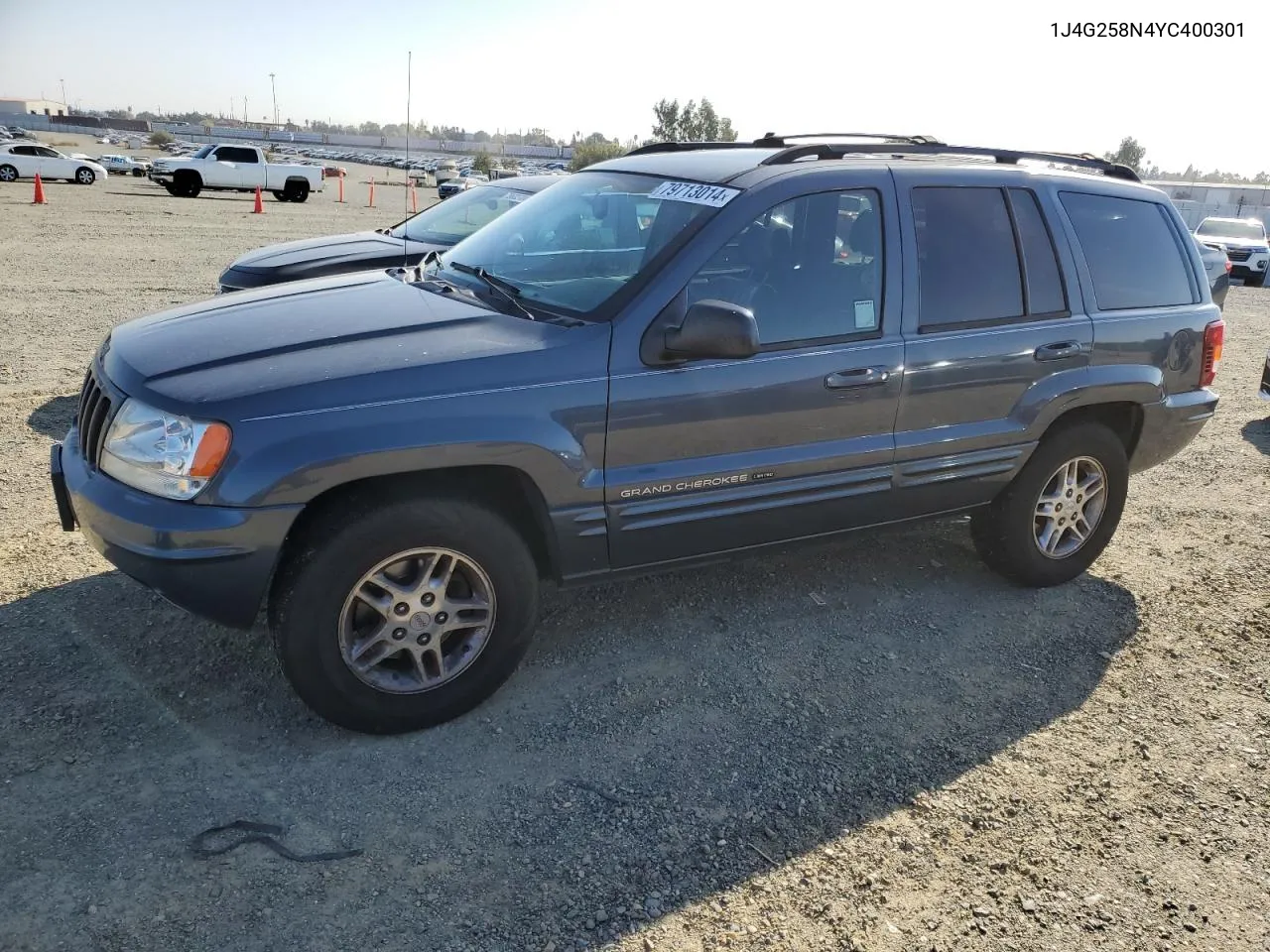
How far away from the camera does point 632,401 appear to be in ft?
10.7

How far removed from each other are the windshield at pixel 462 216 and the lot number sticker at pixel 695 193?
416 centimetres

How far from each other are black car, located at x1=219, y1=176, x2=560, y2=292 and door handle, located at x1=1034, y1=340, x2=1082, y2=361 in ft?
12.3

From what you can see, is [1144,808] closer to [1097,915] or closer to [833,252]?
[1097,915]

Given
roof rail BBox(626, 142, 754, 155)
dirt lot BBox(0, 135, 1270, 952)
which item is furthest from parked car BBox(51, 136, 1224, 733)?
dirt lot BBox(0, 135, 1270, 952)

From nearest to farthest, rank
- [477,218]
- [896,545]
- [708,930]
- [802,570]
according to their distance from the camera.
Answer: [708,930]
[802,570]
[896,545]
[477,218]

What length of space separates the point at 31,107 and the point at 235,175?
15011 centimetres

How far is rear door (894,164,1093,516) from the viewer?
387 cm

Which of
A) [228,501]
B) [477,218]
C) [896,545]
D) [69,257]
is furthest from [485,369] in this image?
[69,257]

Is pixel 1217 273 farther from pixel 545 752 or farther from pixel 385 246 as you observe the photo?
pixel 545 752

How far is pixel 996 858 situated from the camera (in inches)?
111

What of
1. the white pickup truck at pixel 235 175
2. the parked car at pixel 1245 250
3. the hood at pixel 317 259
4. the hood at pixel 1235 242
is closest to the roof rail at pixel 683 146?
the hood at pixel 317 259

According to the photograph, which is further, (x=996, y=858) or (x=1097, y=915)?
(x=996, y=858)

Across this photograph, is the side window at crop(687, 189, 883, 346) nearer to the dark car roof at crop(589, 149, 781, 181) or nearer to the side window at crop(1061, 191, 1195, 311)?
the dark car roof at crop(589, 149, 781, 181)

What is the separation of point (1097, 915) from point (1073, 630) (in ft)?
6.08
